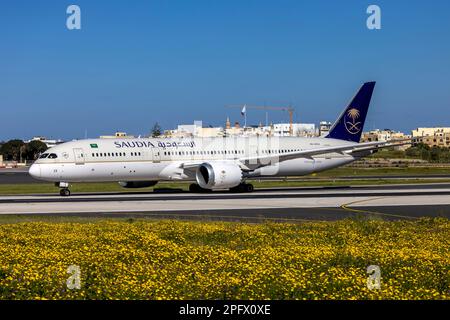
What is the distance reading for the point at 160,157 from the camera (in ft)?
175

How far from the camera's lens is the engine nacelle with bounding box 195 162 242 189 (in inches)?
2023

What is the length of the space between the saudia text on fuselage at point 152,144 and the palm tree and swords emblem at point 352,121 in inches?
622

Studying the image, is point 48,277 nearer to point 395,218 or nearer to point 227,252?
point 227,252

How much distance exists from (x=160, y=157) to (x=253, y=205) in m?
13.5

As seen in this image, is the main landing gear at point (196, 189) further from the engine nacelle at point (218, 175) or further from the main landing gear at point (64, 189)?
the main landing gear at point (64, 189)

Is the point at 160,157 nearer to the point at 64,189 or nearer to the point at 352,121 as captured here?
the point at 64,189

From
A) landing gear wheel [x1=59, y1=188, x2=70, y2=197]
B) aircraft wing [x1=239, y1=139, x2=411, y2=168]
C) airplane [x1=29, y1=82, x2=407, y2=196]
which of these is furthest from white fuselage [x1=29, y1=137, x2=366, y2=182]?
landing gear wheel [x1=59, y1=188, x2=70, y2=197]

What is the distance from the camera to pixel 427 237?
78.2 feet

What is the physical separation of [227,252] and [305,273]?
3761 mm

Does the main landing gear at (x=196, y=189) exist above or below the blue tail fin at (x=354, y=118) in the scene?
below

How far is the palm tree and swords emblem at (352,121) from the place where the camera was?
62.7 metres

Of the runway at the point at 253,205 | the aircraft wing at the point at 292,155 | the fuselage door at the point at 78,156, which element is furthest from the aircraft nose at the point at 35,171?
the aircraft wing at the point at 292,155

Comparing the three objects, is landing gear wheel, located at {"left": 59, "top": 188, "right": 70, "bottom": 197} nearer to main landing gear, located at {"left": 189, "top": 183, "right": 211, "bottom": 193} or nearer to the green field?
main landing gear, located at {"left": 189, "top": 183, "right": 211, "bottom": 193}
